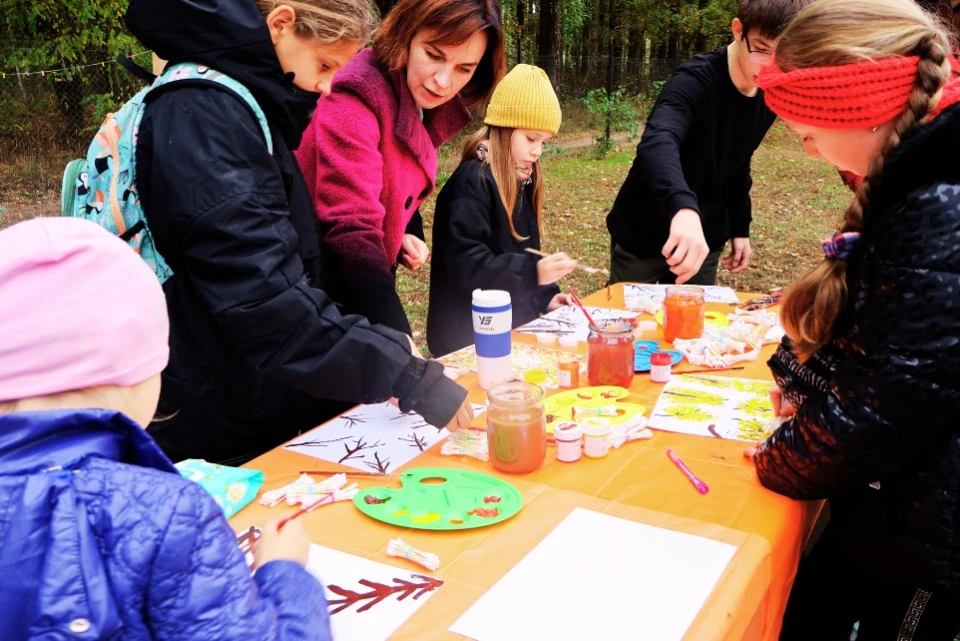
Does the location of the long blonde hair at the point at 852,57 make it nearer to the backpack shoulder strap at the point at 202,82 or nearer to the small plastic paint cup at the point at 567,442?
the small plastic paint cup at the point at 567,442

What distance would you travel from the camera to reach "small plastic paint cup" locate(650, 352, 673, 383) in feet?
7.04

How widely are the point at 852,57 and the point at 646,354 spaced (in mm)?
1113

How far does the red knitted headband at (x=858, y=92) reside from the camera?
1362 mm

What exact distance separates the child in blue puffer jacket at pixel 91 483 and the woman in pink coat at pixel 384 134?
3.97 ft

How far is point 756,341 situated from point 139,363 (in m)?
1.96

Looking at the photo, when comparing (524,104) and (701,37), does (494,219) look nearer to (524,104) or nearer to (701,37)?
(524,104)

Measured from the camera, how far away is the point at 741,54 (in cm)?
309

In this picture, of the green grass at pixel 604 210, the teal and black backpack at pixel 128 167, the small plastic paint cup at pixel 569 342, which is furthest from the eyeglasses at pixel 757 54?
the green grass at pixel 604 210

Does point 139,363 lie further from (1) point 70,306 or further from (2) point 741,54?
(2) point 741,54

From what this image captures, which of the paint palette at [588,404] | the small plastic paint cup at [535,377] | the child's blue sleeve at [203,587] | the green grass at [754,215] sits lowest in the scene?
the green grass at [754,215]

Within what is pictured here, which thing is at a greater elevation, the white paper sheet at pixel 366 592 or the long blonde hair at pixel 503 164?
the long blonde hair at pixel 503 164

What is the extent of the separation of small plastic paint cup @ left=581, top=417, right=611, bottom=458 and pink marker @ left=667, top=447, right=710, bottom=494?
136mm

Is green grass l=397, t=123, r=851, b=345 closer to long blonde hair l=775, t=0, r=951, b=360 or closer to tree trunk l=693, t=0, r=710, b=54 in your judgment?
long blonde hair l=775, t=0, r=951, b=360

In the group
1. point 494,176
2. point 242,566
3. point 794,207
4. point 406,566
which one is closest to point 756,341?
point 494,176
